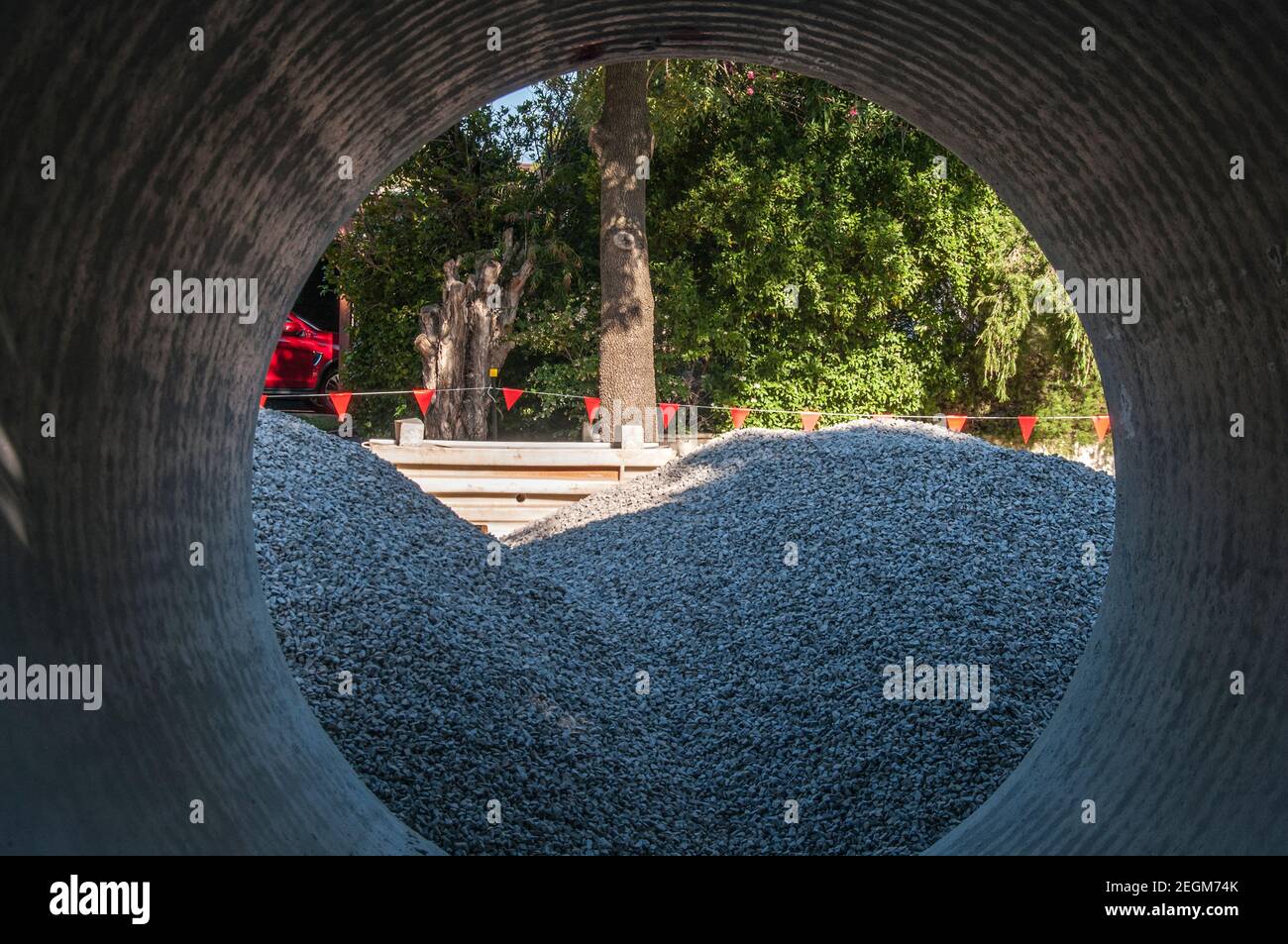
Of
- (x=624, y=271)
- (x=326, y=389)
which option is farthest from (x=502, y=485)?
(x=326, y=389)

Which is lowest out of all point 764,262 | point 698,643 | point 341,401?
point 698,643

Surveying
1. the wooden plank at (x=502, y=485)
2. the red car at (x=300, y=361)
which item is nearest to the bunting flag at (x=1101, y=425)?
the wooden plank at (x=502, y=485)

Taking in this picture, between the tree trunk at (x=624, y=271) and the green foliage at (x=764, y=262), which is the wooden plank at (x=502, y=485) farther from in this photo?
the green foliage at (x=764, y=262)

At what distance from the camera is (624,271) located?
1587 centimetres

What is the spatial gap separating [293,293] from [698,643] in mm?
3726

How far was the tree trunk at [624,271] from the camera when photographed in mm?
Result: 15438

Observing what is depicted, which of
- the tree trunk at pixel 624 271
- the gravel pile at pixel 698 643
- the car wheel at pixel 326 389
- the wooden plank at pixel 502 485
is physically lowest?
the gravel pile at pixel 698 643

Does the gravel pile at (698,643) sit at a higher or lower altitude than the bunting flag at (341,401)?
→ lower

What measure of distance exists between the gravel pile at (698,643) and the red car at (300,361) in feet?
34.1

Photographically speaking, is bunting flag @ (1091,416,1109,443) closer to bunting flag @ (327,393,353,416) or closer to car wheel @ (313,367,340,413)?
bunting flag @ (327,393,353,416)

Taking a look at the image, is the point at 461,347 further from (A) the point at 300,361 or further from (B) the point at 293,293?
(B) the point at 293,293

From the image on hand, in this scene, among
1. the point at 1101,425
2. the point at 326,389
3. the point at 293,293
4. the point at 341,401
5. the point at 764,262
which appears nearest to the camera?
the point at 293,293

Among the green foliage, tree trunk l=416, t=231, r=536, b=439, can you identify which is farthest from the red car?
tree trunk l=416, t=231, r=536, b=439
